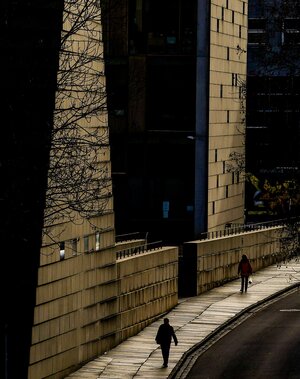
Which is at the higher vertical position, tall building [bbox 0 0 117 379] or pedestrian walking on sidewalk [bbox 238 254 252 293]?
tall building [bbox 0 0 117 379]

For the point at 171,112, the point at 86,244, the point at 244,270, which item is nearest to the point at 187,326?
the point at 244,270

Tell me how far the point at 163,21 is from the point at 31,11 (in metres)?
31.1

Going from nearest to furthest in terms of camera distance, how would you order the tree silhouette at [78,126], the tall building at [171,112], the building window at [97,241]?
1. the tree silhouette at [78,126]
2. the building window at [97,241]
3. the tall building at [171,112]

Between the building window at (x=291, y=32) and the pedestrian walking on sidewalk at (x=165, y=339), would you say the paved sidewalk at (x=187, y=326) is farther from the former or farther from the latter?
the building window at (x=291, y=32)

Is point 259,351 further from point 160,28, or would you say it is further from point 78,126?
point 160,28

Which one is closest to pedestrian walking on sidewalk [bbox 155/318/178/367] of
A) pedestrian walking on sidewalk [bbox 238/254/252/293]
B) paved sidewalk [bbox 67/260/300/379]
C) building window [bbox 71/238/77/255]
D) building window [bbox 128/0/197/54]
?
paved sidewalk [bbox 67/260/300/379]

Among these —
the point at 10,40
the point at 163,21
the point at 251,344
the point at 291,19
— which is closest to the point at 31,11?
the point at 10,40

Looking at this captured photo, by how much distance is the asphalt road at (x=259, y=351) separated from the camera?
39.1m

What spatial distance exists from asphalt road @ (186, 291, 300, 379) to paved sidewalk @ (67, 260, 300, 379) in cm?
74

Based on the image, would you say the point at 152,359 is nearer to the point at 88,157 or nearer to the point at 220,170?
the point at 88,157

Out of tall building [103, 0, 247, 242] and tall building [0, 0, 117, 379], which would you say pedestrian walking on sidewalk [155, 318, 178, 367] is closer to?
tall building [0, 0, 117, 379]

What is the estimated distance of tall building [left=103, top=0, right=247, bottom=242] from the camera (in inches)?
2516

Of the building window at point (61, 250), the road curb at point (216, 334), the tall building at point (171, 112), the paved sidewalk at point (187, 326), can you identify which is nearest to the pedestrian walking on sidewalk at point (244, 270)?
the paved sidewalk at point (187, 326)

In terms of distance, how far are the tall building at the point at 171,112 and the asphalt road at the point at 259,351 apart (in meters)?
14.2
